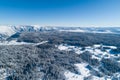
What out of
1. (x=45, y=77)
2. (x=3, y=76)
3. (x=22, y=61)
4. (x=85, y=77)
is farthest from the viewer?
(x=22, y=61)

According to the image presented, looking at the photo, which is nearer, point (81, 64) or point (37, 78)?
point (37, 78)

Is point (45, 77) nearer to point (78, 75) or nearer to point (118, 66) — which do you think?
point (78, 75)

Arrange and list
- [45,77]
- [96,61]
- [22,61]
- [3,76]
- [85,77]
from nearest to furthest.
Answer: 1. [3,76]
2. [45,77]
3. [85,77]
4. [22,61]
5. [96,61]

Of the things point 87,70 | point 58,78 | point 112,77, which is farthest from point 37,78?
point 112,77

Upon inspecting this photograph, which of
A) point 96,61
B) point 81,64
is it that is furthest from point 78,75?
point 96,61

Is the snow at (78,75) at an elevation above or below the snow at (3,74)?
below

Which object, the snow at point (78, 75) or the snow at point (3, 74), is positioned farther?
the snow at point (78, 75)

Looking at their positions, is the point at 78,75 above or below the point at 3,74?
below

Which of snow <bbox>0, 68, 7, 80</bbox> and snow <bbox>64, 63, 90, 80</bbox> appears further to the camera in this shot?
snow <bbox>64, 63, 90, 80</bbox>

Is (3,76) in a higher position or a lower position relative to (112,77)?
higher

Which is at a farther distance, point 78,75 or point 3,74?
point 78,75

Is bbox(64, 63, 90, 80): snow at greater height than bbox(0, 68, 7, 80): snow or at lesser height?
lesser
